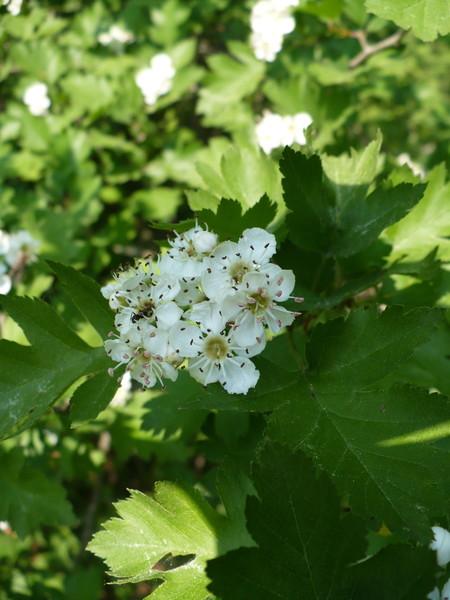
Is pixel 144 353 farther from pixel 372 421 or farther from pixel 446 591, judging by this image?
pixel 446 591

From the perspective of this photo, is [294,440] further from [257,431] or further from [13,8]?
[13,8]

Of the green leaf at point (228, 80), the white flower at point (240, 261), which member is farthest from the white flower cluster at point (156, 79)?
the white flower at point (240, 261)

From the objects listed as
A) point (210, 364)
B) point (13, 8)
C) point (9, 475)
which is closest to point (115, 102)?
point (13, 8)

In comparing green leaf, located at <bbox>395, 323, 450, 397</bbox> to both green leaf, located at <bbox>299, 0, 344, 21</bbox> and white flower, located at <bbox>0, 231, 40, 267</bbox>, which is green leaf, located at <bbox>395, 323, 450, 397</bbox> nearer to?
green leaf, located at <bbox>299, 0, 344, 21</bbox>

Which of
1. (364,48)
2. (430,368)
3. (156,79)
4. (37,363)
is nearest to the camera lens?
(37,363)

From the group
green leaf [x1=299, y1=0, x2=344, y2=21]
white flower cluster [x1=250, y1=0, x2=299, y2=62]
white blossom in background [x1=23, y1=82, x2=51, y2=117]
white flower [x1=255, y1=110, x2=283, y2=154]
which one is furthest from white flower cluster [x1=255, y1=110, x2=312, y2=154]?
white blossom in background [x1=23, y1=82, x2=51, y2=117]

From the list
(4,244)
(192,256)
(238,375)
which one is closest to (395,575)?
(238,375)
